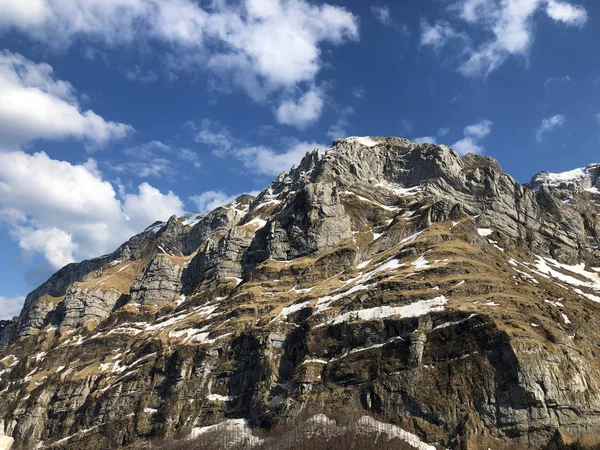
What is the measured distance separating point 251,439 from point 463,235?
110 m

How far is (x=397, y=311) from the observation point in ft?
→ 480

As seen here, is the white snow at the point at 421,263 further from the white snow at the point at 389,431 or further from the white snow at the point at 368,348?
the white snow at the point at 389,431

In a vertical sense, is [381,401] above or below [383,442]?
above

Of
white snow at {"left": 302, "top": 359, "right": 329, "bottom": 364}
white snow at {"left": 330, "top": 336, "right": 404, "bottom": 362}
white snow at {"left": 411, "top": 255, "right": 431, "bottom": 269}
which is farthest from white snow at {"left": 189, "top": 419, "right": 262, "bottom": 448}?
white snow at {"left": 411, "top": 255, "right": 431, "bottom": 269}

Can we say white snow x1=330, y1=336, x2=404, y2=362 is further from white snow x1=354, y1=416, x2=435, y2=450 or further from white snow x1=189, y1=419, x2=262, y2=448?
white snow x1=189, y1=419, x2=262, y2=448

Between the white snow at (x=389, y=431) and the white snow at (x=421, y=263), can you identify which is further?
the white snow at (x=421, y=263)

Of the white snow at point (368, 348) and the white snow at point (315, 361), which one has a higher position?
the white snow at point (368, 348)

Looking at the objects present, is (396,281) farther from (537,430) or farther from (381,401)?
(537,430)

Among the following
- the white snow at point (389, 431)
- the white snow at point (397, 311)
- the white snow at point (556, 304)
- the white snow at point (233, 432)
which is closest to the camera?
the white snow at point (389, 431)

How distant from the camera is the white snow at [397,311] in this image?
142 metres

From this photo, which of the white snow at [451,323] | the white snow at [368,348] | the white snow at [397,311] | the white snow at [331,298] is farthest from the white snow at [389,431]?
the white snow at [331,298]

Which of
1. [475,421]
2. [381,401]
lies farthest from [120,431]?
[475,421]

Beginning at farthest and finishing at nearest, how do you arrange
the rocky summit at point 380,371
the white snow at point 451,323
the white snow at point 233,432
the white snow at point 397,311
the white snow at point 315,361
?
the white snow at point 315,361 → the white snow at point 397,311 → the white snow at point 233,432 → the white snow at point 451,323 → the rocky summit at point 380,371

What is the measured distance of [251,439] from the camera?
133 m
